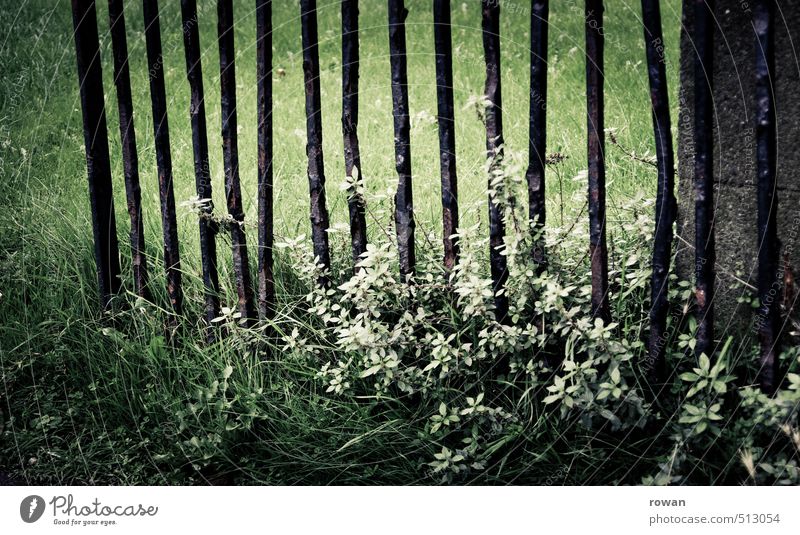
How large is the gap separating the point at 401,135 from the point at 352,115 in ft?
0.60

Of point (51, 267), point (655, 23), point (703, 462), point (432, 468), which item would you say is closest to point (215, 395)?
point (432, 468)

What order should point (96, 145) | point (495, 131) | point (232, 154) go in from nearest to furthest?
1. point (495, 131)
2. point (232, 154)
3. point (96, 145)

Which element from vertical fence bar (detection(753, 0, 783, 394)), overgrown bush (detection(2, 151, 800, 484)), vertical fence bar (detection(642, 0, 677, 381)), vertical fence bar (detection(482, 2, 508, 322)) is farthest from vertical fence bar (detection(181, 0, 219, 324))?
vertical fence bar (detection(753, 0, 783, 394))

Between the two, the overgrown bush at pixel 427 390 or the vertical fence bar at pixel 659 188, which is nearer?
the vertical fence bar at pixel 659 188

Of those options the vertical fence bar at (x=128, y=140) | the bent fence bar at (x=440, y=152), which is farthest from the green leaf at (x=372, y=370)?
the vertical fence bar at (x=128, y=140)

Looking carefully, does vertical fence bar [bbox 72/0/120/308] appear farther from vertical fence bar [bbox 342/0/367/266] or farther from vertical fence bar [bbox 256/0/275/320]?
vertical fence bar [bbox 342/0/367/266]

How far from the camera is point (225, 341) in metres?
2.65

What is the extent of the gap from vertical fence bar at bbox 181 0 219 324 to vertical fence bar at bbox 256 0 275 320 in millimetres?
176

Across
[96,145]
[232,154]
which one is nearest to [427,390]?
[232,154]

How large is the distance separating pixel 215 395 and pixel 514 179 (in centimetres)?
116

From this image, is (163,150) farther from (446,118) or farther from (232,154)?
(446,118)

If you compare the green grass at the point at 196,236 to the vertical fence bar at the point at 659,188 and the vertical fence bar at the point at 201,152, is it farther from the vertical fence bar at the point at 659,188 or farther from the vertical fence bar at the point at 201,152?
the vertical fence bar at the point at 659,188

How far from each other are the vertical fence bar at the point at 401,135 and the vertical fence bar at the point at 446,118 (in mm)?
96

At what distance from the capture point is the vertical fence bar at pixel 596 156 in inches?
82.5
